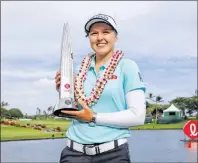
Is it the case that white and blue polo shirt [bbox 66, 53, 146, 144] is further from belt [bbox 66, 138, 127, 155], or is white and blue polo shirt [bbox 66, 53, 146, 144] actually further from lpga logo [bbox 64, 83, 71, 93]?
lpga logo [bbox 64, 83, 71, 93]

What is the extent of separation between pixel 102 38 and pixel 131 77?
27 cm

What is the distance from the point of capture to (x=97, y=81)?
241 cm

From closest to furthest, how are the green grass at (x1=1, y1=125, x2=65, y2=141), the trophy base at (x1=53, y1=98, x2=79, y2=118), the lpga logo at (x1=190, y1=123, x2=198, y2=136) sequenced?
1. the trophy base at (x1=53, y1=98, x2=79, y2=118)
2. the lpga logo at (x1=190, y1=123, x2=198, y2=136)
3. the green grass at (x1=1, y1=125, x2=65, y2=141)

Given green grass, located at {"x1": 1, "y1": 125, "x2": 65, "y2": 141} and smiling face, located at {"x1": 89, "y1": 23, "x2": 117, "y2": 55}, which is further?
green grass, located at {"x1": 1, "y1": 125, "x2": 65, "y2": 141}

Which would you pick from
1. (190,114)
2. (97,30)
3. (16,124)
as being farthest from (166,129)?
(97,30)

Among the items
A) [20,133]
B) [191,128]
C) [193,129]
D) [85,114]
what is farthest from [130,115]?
[20,133]

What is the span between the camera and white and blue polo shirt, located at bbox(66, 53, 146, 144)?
7.81 ft

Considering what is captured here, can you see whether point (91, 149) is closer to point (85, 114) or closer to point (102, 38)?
point (85, 114)

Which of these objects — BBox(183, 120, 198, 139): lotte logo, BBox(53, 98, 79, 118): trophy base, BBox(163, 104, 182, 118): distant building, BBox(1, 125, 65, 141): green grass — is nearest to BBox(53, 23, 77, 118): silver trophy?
BBox(53, 98, 79, 118): trophy base

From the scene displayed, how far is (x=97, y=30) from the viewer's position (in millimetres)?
2477

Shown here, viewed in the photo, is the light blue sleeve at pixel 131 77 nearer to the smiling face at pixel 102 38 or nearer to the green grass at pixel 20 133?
the smiling face at pixel 102 38

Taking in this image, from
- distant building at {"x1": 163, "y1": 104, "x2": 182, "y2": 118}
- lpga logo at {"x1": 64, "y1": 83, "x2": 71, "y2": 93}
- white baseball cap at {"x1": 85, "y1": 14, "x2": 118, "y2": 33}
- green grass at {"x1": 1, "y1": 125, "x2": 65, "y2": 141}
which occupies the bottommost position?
green grass at {"x1": 1, "y1": 125, "x2": 65, "y2": 141}

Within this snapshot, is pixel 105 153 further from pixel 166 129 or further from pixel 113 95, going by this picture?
pixel 166 129

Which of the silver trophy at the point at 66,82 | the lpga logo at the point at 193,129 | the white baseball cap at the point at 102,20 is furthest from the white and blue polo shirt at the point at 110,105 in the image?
the lpga logo at the point at 193,129
